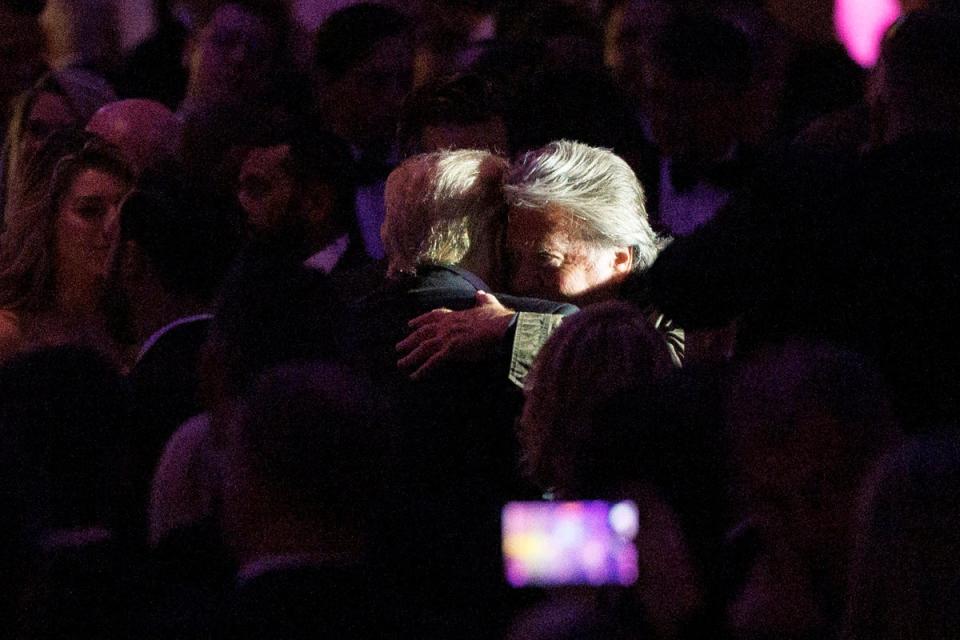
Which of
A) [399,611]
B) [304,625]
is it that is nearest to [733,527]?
[399,611]

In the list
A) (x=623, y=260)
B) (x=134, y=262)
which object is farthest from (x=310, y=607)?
(x=134, y=262)

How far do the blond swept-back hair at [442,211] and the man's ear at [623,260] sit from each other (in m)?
0.27

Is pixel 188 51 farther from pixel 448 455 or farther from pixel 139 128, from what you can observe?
pixel 448 455

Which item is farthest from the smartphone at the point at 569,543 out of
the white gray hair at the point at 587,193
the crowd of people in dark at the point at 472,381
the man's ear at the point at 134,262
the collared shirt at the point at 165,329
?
the man's ear at the point at 134,262

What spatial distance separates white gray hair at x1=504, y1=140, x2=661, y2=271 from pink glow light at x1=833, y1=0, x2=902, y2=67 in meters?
2.93

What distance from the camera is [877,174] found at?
9.48 ft

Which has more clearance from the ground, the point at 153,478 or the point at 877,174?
the point at 877,174

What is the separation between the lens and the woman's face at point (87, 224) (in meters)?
3.94

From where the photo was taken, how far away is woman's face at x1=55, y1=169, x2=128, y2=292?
3943mm

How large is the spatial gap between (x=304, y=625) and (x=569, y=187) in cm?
143

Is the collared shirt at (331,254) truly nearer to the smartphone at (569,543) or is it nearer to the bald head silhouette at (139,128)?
the bald head silhouette at (139,128)

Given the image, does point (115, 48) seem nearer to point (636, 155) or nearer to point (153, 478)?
point (636, 155)

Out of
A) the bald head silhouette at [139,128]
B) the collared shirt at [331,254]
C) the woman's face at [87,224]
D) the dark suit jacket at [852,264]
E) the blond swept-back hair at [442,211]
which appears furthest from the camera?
the bald head silhouette at [139,128]

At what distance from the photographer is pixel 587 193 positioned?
3410 millimetres
